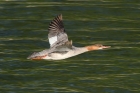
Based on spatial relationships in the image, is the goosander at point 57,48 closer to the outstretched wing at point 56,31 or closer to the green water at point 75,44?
the outstretched wing at point 56,31

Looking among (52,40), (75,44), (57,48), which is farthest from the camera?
(75,44)

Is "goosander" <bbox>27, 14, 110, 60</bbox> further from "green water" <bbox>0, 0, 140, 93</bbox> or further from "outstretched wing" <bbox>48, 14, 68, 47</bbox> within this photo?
"green water" <bbox>0, 0, 140, 93</bbox>

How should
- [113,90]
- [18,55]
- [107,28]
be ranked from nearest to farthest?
[113,90]
[18,55]
[107,28]

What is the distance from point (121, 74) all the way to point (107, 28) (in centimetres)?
587

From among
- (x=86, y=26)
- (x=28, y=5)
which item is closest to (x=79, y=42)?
(x=86, y=26)

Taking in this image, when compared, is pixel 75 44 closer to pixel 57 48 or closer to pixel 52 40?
pixel 52 40

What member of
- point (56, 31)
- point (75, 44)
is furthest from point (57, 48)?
point (75, 44)

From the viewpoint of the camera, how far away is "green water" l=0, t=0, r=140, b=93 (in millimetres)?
Answer: 35594

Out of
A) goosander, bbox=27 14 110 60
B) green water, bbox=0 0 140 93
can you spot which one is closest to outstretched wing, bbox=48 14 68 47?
goosander, bbox=27 14 110 60

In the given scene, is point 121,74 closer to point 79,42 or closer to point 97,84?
point 97,84

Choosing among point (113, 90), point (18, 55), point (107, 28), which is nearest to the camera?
point (113, 90)

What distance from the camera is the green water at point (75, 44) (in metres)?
35.6

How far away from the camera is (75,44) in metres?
40.3

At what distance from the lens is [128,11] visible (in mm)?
44344
